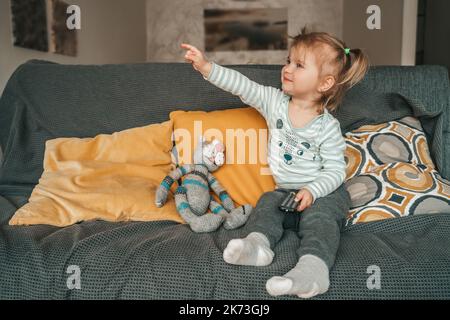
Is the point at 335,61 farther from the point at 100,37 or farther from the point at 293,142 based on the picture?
the point at 100,37

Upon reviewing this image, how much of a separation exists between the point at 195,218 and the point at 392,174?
2.15 ft

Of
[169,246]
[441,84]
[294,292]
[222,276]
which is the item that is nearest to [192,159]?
[169,246]

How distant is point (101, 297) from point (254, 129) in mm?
756

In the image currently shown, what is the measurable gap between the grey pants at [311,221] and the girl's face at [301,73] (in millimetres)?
330

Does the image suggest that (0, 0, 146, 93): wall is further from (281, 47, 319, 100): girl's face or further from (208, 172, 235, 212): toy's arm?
(281, 47, 319, 100): girl's face

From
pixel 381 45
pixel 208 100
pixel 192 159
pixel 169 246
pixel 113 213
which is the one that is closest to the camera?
pixel 169 246

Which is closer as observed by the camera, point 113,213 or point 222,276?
point 222,276

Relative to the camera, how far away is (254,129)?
1474 millimetres

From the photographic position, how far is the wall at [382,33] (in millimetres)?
3250

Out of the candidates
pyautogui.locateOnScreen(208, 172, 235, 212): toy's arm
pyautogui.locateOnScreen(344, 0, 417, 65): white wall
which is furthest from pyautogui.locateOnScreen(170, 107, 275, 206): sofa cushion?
pyautogui.locateOnScreen(344, 0, 417, 65): white wall

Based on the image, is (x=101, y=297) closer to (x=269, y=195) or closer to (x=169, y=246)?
(x=169, y=246)

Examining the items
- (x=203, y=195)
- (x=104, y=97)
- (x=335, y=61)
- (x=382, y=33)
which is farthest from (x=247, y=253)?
(x=382, y=33)

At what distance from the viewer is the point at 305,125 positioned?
1.38 m
